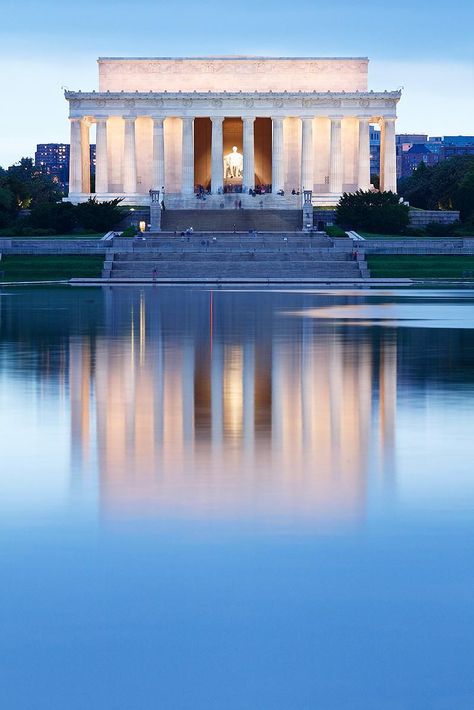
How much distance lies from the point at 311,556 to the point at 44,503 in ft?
8.77

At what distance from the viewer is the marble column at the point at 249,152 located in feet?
315

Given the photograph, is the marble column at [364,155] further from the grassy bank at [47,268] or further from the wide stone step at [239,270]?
the grassy bank at [47,268]

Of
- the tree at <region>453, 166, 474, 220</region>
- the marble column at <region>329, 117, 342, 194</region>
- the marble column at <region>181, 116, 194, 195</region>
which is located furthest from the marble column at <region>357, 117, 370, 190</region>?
the marble column at <region>181, 116, 194, 195</region>

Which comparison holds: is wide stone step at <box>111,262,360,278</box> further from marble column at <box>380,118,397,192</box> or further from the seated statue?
the seated statue

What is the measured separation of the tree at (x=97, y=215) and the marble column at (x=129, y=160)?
1801cm

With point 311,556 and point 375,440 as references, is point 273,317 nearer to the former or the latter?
point 375,440

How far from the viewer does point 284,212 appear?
8638 cm

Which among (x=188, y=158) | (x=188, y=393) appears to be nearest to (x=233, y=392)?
(x=188, y=393)

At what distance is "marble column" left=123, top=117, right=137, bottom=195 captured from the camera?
96.7m

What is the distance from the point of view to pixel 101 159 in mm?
99000

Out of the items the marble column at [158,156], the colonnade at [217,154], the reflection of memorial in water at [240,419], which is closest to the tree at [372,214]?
the colonnade at [217,154]

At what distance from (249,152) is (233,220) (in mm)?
12939

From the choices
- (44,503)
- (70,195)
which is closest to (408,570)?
(44,503)

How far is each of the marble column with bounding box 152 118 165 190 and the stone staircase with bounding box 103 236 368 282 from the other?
28214 millimetres
